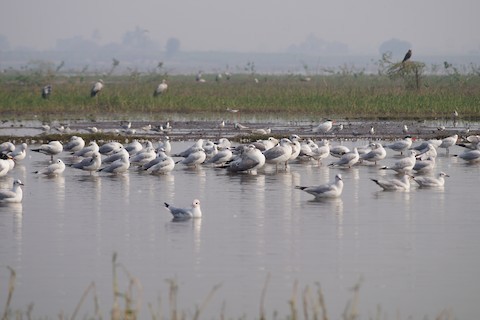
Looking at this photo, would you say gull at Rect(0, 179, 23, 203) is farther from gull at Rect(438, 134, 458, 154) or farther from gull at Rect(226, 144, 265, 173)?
gull at Rect(438, 134, 458, 154)

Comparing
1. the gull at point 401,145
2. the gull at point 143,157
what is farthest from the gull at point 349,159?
the gull at point 143,157

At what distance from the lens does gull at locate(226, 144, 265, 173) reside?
2102 cm

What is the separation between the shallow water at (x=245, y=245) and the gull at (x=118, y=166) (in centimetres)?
93

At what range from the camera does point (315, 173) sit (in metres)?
21.6

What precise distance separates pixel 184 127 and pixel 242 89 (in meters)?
17.2

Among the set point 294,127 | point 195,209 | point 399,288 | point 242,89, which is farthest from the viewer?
point 242,89

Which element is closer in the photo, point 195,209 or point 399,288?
point 399,288

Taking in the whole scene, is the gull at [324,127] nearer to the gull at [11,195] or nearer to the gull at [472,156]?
the gull at [472,156]

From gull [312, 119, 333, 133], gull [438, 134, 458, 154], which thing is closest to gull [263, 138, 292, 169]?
gull [438, 134, 458, 154]

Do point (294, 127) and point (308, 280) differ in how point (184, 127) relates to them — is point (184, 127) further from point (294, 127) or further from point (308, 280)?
point (308, 280)

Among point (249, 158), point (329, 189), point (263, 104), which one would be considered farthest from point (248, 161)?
point (263, 104)

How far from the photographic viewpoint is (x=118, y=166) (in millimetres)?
21062

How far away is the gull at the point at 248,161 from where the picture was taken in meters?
21.0

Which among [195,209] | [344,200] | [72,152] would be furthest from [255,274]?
[72,152]
